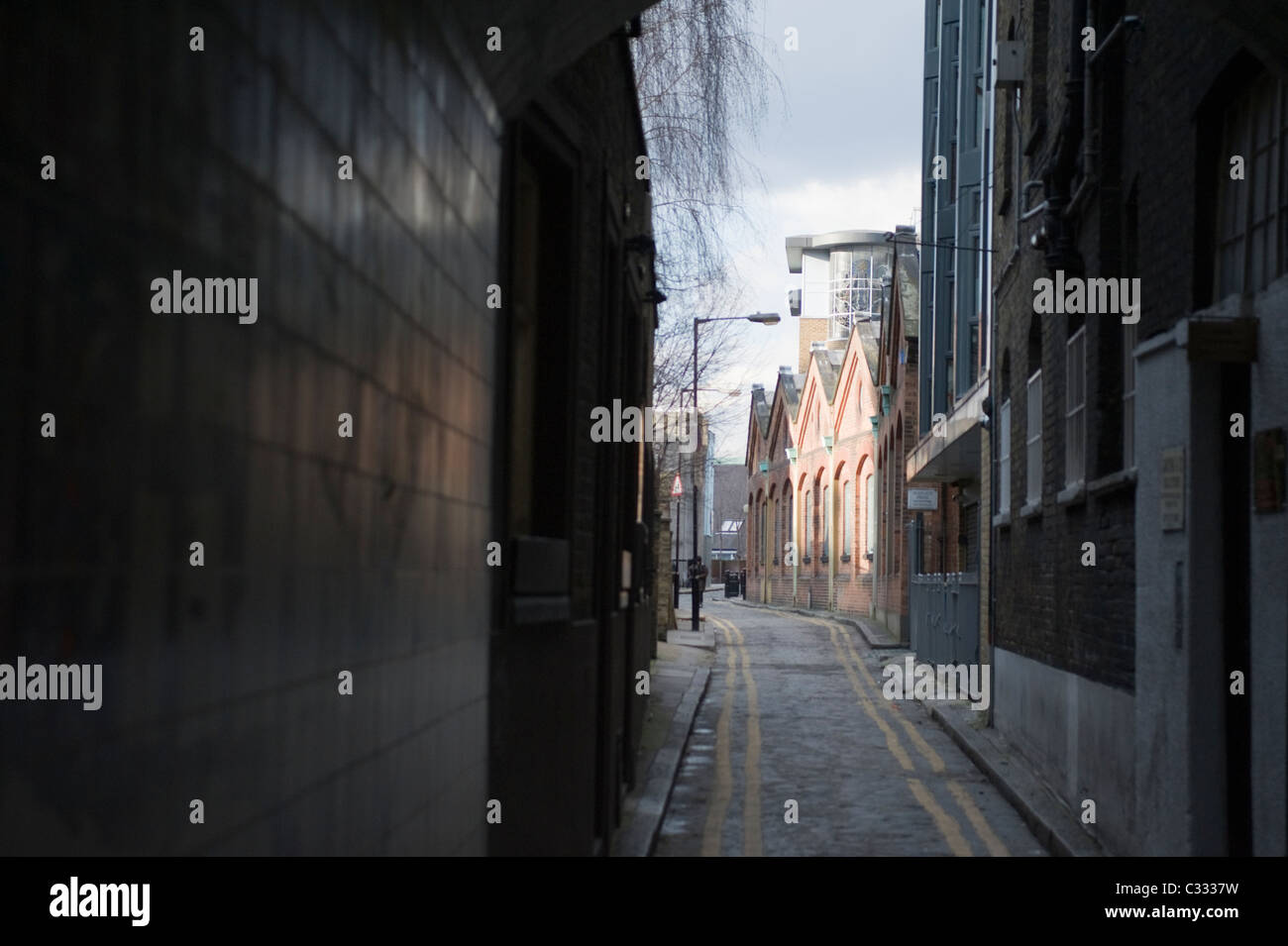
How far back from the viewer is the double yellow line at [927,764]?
956 cm

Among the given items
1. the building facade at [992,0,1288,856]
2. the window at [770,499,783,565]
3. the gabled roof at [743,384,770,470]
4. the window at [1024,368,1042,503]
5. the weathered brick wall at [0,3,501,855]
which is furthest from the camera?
the gabled roof at [743,384,770,470]

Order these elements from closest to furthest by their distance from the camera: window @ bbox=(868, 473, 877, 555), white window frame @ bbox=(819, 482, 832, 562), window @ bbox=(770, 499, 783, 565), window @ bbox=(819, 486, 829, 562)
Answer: window @ bbox=(868, 473, 877, 555)
white window frame @ bbox=(819, 482, 832, 562)
window @ bbox=(819, 486, 829, 562)
window @ bbox=(770, 499, 783, 565)

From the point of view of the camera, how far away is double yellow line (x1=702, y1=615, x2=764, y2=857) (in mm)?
9551

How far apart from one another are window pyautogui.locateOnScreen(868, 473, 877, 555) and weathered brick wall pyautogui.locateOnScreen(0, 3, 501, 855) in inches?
1353

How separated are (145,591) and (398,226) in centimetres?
194

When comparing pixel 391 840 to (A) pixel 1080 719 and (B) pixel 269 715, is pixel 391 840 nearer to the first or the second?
(B) pixel 269 715

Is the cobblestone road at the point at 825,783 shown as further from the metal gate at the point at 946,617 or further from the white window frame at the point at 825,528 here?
the white window frame at the point at 825,528

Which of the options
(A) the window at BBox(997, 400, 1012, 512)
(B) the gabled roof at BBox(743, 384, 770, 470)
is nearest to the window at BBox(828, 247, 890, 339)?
(B) the gabled roof at BBox(743, 384, 770, 470)

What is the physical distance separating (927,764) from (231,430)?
11228 millimetres

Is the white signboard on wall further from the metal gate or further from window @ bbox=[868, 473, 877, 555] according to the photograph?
window @ bbox=[868, 473, 877, 555]

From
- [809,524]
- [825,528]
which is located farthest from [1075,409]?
[809,524]

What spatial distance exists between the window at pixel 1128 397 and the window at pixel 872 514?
28089mm

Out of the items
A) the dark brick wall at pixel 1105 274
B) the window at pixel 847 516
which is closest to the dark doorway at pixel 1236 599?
the dark brick wall at pixel 1105 274

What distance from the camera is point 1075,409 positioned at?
11203mm
